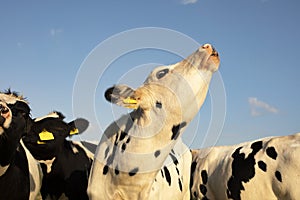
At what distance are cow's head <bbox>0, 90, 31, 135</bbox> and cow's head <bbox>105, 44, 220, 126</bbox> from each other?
4.41 feet

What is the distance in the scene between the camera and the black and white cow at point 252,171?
7.17 metres

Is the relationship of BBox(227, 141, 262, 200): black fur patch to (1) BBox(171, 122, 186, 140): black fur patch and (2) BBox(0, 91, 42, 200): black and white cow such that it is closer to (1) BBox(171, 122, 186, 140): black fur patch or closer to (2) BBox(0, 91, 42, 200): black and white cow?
(2) BBox(0, 91, 42, 200): black and white cow

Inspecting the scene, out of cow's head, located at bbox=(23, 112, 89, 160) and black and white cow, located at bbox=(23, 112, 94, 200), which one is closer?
cow's head, located at bbox=(23, 112, 89, 160)

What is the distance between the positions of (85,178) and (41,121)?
132 centimetres

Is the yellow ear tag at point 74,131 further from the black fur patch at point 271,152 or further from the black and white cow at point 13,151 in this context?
the black fur patch at point 271,152

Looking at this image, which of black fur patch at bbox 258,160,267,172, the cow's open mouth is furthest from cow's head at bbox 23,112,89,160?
black fur patch at bbox 258,160,267,172

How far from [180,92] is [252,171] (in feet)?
15.8

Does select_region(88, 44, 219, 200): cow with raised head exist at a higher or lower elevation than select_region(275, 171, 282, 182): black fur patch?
higher

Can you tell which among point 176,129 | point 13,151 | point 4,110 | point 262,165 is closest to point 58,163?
point 13,151

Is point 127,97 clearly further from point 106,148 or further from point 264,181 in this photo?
point 264,181

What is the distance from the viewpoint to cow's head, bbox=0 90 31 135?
14.2 ft

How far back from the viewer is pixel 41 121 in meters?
6.66

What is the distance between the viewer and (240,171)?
8.19m

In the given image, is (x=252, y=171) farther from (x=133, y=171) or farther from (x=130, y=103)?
(x=130, y=103)
